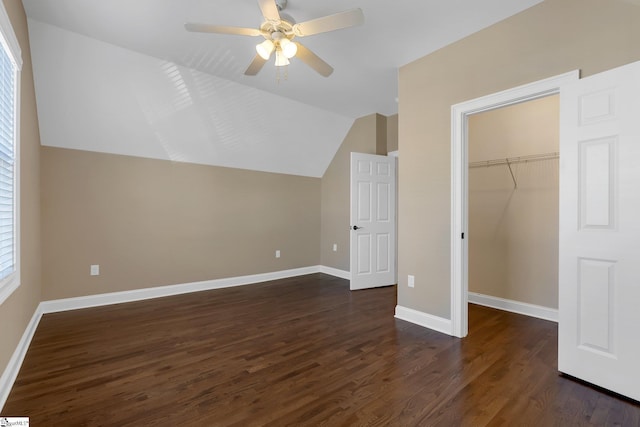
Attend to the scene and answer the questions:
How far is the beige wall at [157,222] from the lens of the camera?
11.4 feet

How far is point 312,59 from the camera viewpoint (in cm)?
235

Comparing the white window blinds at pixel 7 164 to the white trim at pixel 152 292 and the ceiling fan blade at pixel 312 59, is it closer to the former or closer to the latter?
the white trim at pixel 152 292

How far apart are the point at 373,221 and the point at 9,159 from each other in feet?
13.0

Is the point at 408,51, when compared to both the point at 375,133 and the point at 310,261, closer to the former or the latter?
the point at 375,133

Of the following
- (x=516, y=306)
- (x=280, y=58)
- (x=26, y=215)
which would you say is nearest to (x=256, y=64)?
(x=280, y=58)

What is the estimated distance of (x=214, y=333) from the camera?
288 cm

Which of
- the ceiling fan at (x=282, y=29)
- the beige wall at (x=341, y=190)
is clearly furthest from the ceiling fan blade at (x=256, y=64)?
the beige wall at (x=341, y=190)

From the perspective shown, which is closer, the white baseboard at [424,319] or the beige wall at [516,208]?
the white baseboard at [424,319]

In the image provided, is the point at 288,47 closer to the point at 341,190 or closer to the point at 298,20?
the point at 298,20

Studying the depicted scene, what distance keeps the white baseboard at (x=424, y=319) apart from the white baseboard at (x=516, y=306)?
3.90ft

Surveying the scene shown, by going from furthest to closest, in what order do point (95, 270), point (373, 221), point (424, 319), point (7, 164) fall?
point (373, 221) → point (95, 270) → point (424, 319) → point (7, 164)

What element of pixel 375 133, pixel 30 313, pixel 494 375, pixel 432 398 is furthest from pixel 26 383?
pixel 375 133

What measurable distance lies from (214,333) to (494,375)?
2.41 metres

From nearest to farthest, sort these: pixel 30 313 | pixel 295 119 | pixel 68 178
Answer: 1. pixel 30 313
2. pixel 68 178
3. pixel 295 119
